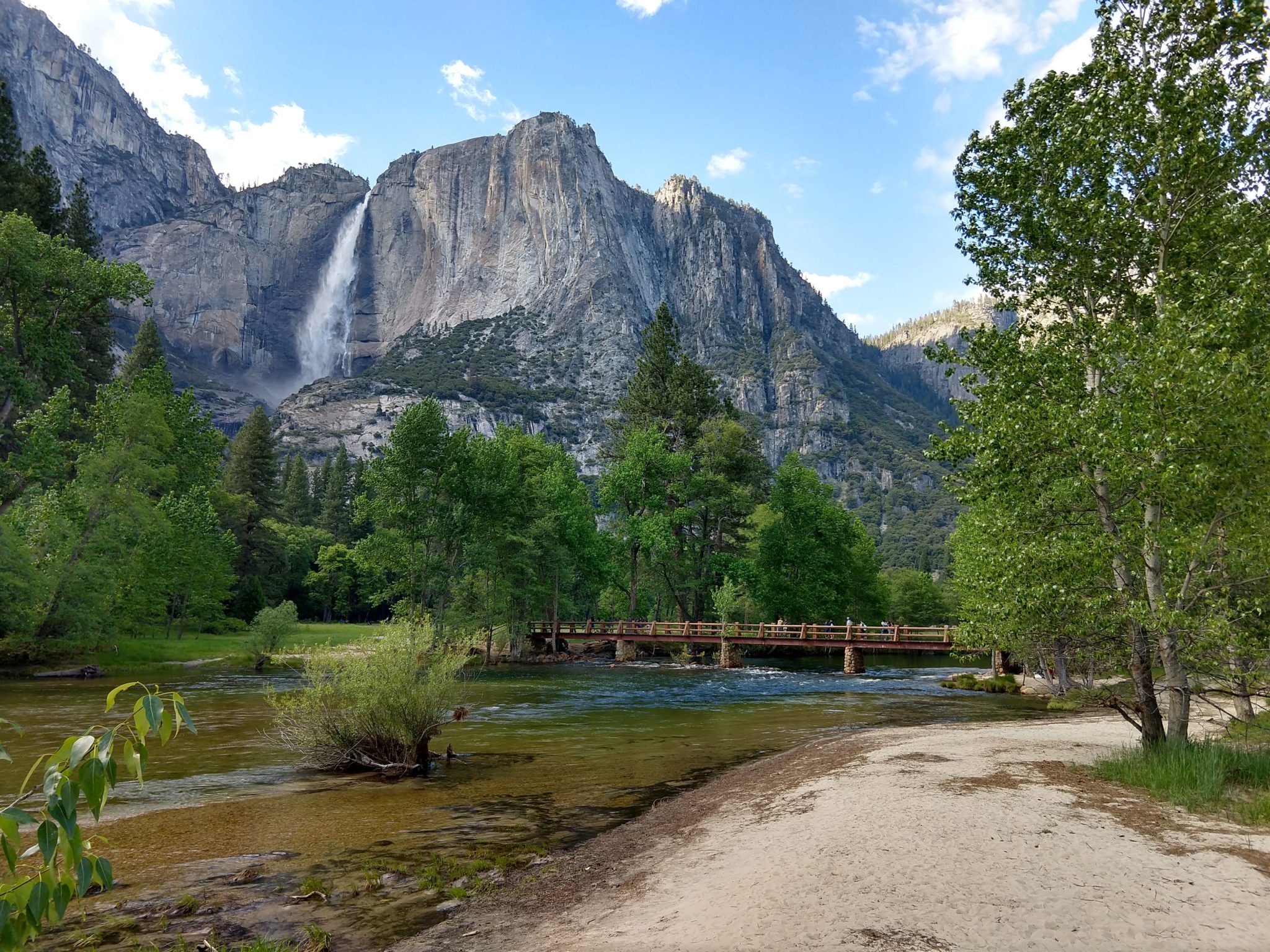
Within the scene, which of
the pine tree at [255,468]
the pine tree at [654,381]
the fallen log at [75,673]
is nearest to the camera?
the fallen log at [75,673]

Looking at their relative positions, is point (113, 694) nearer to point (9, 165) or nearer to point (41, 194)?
point (9, 165)

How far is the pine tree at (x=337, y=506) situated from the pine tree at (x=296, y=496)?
235cm

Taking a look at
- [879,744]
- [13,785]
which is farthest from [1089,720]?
[13,785]

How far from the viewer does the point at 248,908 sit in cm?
754

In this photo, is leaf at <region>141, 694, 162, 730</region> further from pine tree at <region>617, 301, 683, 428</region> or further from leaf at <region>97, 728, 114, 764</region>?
pine tree at <region>617, 301, 683, 428</region>

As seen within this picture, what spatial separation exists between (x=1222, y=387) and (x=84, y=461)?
4022 centimetres

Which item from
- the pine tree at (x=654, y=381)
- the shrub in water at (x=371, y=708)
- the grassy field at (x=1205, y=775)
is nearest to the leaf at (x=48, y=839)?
the grassy field at (x=1205, y=775)

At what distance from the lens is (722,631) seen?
49.1 meters

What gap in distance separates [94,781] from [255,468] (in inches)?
2936

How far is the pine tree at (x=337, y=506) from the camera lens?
298ft

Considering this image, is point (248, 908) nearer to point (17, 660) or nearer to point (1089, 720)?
point (1089, 720)

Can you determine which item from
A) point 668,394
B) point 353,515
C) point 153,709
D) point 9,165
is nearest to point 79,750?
point 153,709

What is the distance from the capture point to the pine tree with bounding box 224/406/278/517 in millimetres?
67562

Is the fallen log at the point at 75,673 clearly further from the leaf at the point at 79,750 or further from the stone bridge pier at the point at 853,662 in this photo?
the stone bridge pier at the point at 853,662
